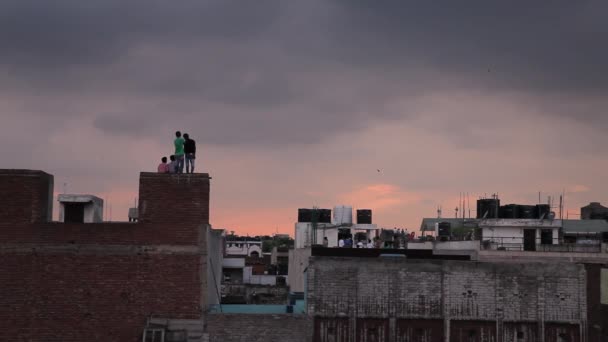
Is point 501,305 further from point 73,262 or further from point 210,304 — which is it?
point 73,262

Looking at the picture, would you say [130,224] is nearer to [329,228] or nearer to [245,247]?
[329,228]

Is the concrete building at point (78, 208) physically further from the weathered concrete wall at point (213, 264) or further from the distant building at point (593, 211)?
the distant building at point (593, 211)

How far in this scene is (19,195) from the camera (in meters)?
28.0

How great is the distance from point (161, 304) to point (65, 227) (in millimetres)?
4344

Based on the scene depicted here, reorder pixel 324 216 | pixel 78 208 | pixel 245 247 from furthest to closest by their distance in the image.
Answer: pixel 245 247
pixel 324 216
pixel 78 208

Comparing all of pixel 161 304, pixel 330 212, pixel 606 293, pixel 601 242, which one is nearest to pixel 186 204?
pixel 161 304

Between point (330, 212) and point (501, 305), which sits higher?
point (330, 212)

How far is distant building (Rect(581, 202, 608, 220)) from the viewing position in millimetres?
88406

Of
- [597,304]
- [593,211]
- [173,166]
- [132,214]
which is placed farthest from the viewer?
[593,211]

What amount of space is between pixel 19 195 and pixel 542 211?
162 feet

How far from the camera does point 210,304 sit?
3030 centimetres

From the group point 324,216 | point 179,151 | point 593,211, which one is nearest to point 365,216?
point 324,216

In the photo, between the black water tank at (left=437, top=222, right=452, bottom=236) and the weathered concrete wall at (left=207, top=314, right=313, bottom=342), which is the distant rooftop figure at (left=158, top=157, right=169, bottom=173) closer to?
the weathered concrete wall at (left=207, top=314, right=313, bottom=342)

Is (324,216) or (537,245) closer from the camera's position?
(537,245)
